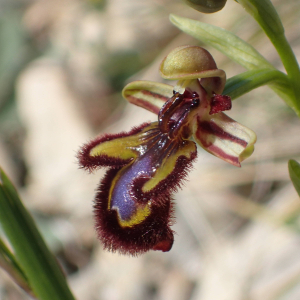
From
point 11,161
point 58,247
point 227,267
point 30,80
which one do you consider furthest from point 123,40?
point 227,267

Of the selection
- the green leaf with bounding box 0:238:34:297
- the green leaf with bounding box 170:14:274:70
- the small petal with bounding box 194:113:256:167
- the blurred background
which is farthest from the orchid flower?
the blurred background

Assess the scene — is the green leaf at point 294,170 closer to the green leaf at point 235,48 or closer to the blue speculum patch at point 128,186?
the green leaf at point 235,48

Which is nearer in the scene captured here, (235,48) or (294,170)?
(294,170)

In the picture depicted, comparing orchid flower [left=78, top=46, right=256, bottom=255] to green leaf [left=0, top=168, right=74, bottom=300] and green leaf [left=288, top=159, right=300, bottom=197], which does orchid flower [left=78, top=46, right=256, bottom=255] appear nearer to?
green leaf [left=288, top=159, right=300, bottom=197]

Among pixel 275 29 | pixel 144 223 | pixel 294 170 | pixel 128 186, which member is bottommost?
pixel 294 170

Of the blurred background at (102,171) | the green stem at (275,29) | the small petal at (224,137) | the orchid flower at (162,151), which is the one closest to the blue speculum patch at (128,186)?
the orchid flower at (162,151)

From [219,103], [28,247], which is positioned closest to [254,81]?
[219,103]

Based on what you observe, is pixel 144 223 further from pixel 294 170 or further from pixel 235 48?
pixel 235 48

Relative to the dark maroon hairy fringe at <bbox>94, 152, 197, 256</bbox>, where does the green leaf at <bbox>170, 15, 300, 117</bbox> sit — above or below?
above
